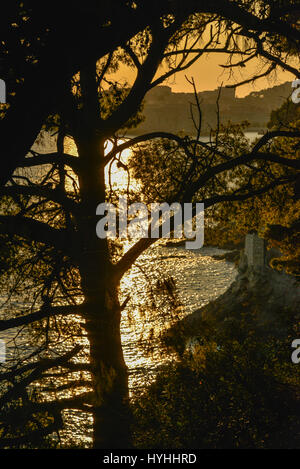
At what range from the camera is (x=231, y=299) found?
4709cm

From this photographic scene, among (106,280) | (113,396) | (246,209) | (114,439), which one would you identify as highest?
(246,209)

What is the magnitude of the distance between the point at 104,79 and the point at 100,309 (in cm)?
513

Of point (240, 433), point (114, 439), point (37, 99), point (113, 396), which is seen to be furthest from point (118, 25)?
point (240, 433)

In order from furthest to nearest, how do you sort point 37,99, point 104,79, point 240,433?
point 240,433, point 104,79, point 37,99

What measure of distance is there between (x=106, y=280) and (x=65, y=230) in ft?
4.61

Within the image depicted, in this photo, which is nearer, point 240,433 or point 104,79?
point 104,79

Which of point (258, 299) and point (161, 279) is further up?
point (258, 299)

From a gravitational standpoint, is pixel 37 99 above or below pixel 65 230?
below

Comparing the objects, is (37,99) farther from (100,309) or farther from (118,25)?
(100,309)

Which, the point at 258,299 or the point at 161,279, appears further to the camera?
the point at 258,299

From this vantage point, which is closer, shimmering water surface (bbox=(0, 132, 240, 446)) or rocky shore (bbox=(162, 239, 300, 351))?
shimmering water surface (bbox=(0, 132, 240, 446))

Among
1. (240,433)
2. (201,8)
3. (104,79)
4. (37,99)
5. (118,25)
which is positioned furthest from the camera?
(240,433)

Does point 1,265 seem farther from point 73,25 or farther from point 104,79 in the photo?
point 73,25

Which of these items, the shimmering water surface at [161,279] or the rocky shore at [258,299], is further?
the rocky shore at [258,299]
